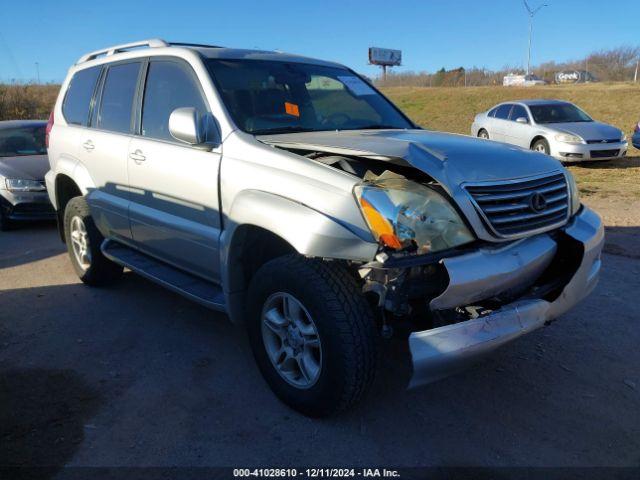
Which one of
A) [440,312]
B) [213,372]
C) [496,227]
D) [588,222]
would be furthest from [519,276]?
[213,372]

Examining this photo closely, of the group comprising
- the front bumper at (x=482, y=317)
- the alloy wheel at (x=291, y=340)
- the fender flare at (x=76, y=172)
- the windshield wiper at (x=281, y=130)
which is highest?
the windshield wiper at (x=281, y=130)

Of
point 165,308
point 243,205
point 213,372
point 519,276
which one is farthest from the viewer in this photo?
point 165,308

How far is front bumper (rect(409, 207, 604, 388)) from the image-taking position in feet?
8.05

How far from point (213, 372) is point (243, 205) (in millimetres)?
1202

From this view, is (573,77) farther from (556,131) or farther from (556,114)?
(556,131)

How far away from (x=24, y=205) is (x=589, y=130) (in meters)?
11.6

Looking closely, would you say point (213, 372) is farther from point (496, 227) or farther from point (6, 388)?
point (496, 227)

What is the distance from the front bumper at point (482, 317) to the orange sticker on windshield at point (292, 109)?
1768mm

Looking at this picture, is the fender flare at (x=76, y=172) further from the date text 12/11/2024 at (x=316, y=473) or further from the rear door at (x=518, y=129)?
→ the rear door at (x=518, y=129)

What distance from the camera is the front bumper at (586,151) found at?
12.1 meters

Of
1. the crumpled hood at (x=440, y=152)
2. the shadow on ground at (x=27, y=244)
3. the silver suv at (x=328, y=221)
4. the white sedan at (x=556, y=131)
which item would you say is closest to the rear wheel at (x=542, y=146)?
the white sedan at (x=556, y=131)

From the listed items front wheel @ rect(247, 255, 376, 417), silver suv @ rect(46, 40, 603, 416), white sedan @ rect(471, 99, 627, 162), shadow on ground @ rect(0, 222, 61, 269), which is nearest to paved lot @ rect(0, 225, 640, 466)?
front wheel @ rect(247, 255, 376, 417)

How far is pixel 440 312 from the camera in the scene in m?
2.68

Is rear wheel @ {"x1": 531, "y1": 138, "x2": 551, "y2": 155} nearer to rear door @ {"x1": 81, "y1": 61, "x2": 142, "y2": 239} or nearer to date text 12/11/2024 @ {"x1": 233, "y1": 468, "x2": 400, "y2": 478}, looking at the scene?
rear door @ {"x1": 81, "y1": 61, "x2": 142, "y2": 239}
